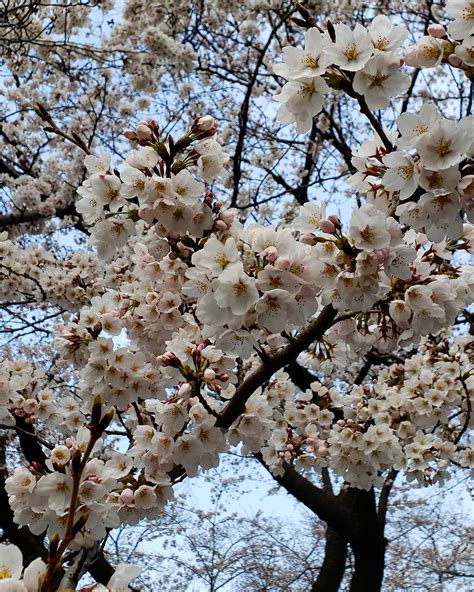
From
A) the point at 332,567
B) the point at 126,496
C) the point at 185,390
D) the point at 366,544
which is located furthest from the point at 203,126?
the point at 332,567

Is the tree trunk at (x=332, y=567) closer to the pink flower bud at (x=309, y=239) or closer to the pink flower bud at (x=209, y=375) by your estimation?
the pink flower bud at (x=209, y=375)

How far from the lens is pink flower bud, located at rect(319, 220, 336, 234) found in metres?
1.74

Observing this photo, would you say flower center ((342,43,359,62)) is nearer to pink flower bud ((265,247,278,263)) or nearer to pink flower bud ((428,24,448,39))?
pink flower bud ((428,24,448,39))

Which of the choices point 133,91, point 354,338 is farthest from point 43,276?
point 133,91

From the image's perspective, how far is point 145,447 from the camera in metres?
2.40

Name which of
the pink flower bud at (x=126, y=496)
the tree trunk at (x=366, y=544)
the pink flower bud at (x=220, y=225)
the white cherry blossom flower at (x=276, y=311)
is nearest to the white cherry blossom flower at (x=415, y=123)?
the white cherry blossom flower at (x=276, y=311)

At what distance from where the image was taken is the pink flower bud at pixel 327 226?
174cm

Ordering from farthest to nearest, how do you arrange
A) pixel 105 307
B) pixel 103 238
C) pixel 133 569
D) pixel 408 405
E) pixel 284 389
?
1. pixel 408 405
2. pixel 284 389
3. pixel 105 307
4. pixel 103 238
5. pixel 133 569

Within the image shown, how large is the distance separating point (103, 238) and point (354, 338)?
1.03 meters

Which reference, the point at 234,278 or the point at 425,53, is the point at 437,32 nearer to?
the point at 425,53

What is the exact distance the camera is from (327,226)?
5.72 feet

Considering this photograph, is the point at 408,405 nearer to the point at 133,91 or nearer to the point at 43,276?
the point at 43,276

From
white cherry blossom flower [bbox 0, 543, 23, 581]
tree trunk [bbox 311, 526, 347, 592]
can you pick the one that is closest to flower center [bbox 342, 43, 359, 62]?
white cherry blossom flower [bbox 0, 543, 23, 581]

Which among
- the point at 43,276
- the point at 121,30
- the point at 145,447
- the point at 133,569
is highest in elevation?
the point at 121,30
